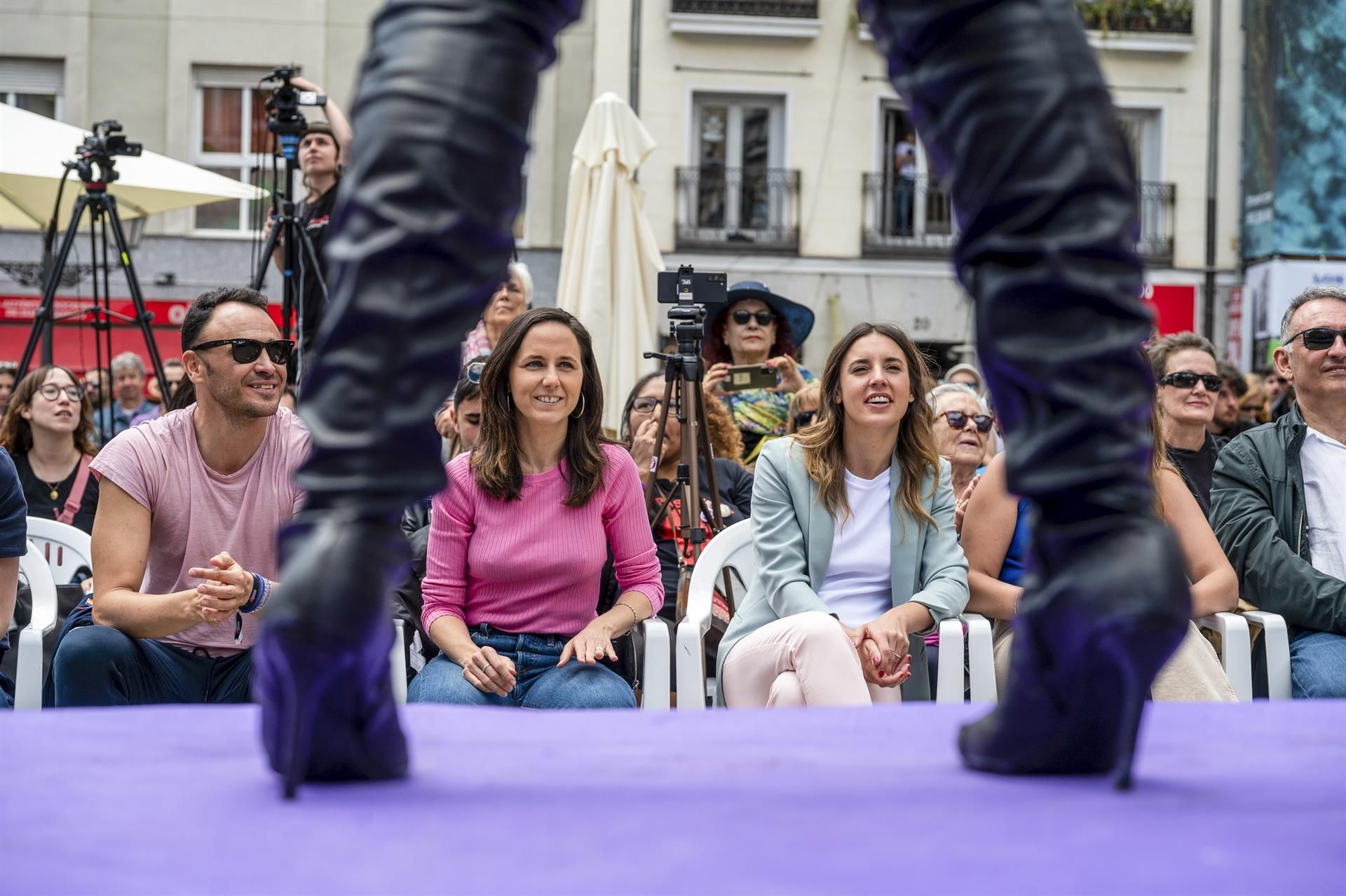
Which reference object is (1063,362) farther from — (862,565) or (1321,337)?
(1321,337)

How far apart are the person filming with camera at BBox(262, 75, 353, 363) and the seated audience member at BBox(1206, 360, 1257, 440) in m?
3.66

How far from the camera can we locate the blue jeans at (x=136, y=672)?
2859 mm

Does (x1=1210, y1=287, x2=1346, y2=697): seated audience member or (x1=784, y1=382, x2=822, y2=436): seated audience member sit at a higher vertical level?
(x1=784, y1=382, x2=822, y2=436): seated audience member

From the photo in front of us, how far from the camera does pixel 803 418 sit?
4832 millimetres

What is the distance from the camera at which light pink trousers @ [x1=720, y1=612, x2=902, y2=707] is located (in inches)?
119

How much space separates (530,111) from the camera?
1.05 m

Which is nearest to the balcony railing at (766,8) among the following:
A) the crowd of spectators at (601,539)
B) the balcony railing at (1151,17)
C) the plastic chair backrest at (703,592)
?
the balcony railing at (1151,17)

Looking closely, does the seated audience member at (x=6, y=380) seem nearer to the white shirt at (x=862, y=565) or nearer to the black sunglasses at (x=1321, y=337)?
the white shirt at (x=862, y=565)

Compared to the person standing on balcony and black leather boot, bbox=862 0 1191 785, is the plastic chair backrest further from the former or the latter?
the person standing on balcony

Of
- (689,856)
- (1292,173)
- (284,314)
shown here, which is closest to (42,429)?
(284,314)

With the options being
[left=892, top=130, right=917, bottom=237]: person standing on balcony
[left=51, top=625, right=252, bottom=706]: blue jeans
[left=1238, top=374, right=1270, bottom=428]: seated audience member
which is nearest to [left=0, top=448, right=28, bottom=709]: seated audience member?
[left=51, top=625, right=252, bottom=706]: blue jeans

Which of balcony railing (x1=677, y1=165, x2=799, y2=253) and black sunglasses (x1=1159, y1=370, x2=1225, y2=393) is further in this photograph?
balcony railing (x1=677, y1=165, x2=799, y2=253)

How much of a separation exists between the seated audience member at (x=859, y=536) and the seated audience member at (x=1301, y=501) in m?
0.70

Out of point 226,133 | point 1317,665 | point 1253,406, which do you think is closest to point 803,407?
point 1317,665
